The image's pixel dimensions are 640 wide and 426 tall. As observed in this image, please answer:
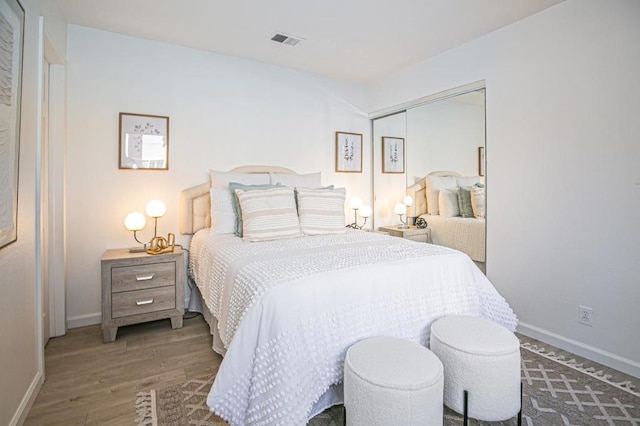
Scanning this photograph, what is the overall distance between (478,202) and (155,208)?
282 cm

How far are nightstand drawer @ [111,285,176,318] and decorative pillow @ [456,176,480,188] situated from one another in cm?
270

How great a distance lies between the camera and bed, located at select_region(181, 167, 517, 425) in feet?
4.75

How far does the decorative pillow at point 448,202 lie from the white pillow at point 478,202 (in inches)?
6.8

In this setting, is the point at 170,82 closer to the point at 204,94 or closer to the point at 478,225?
the point at 204,94

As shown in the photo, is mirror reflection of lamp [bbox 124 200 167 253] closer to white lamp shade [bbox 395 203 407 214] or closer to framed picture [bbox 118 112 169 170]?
framed picture [bbox 118 112 169 170]

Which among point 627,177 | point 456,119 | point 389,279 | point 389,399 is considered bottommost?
point 389,399

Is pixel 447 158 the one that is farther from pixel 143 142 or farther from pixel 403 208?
pixel 143 142

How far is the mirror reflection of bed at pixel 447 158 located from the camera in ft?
10.2

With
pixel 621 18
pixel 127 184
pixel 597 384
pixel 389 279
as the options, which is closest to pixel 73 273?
pixel 127 184

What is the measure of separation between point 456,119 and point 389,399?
277 centimetres

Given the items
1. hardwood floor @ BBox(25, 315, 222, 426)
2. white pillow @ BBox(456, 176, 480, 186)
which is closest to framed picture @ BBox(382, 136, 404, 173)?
white pillow @ BBox(456, 176, 480, 186)

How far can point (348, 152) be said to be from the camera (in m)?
4.27

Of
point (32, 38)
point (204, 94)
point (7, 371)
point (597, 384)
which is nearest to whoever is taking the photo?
point (7, 371)

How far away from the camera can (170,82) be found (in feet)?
10.5
